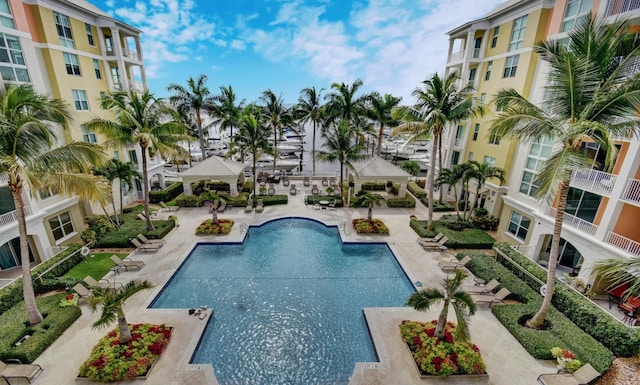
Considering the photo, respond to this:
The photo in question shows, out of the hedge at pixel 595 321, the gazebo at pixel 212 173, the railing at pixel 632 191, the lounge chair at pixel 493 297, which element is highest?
the railing at pixel 632 191

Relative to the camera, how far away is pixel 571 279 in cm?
1319

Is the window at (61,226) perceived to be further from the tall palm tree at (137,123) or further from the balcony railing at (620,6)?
the balcony railing at (620,6)

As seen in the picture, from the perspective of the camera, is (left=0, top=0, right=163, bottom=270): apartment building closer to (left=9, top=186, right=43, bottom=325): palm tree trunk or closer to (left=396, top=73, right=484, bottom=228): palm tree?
(left=9, top=186, right=43, bottom=325): palm tree trunk

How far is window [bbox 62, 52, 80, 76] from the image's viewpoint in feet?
60.7

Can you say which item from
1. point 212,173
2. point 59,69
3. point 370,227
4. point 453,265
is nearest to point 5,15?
point 59,69

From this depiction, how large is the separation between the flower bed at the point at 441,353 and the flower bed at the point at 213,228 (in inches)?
548

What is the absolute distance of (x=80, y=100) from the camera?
64.8 feet

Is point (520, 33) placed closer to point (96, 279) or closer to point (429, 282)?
point (429, 282)

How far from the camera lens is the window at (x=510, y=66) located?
19234 mm

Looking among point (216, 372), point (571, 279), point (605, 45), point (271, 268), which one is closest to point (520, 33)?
point (605, 45)

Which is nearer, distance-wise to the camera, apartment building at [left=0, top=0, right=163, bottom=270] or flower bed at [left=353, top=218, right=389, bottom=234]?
apartment building at [left=0, top=0, right=163, bottom=270]

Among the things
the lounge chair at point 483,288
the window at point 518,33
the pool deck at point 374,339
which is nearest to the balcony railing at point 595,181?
the lounge chair at point 483,288

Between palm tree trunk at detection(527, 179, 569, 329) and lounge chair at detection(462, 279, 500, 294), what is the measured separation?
206 cm

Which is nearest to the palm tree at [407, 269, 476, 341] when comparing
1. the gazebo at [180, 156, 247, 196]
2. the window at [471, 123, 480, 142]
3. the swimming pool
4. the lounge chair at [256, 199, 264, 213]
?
the swimming pool
